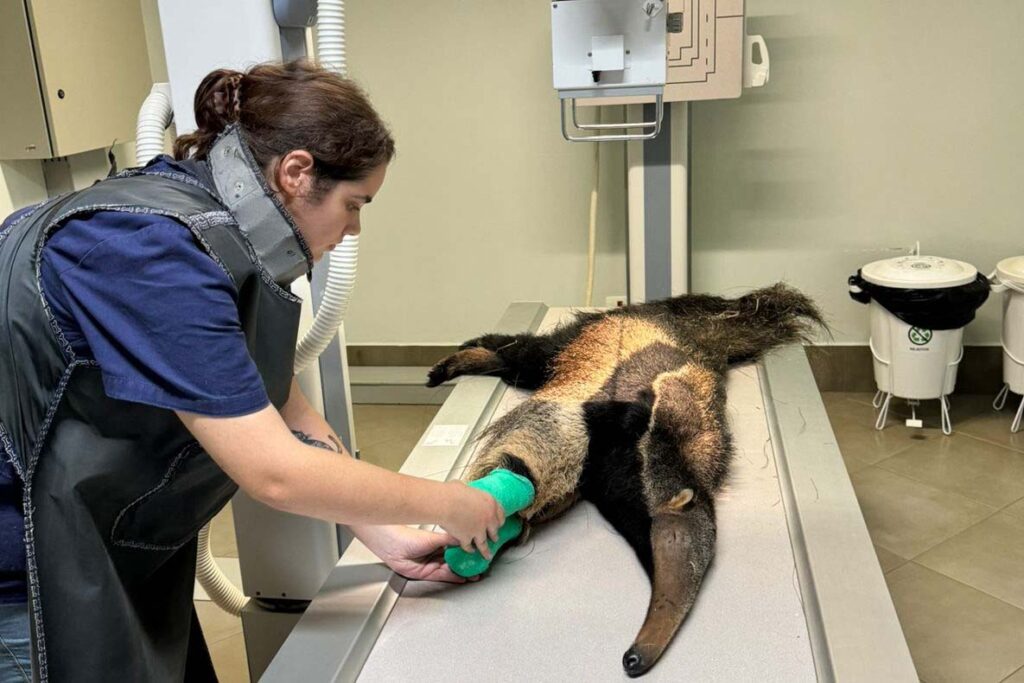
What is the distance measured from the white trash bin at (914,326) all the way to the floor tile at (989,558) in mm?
586

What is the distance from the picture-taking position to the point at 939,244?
11.0 feet

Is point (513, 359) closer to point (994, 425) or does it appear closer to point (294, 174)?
point (294, 174)

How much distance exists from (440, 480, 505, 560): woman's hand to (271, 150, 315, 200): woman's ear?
0.41 metres

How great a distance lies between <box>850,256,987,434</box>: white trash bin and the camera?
3016 millimetres

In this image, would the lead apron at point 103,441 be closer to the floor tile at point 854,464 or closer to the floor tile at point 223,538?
the floor tile at point 223,538

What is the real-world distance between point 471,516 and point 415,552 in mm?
182

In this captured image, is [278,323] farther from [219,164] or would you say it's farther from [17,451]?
[17,451]

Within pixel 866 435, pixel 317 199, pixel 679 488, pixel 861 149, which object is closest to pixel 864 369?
pixel 866 435

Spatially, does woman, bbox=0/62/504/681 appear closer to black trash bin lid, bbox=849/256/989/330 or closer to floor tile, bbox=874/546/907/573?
floor tile, bbox=874/546/907/573

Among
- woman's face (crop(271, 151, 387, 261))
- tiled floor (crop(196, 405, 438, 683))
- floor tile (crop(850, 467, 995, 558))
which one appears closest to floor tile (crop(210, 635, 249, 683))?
tiled floor (crop(196, 405, 438, 683))

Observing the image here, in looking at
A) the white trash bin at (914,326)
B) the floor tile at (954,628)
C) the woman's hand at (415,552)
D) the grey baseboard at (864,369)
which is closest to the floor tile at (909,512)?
the floor tile at (954,628)

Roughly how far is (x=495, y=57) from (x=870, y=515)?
202 centimetres

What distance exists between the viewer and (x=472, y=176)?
3.58 meters

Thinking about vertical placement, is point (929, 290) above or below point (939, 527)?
above
